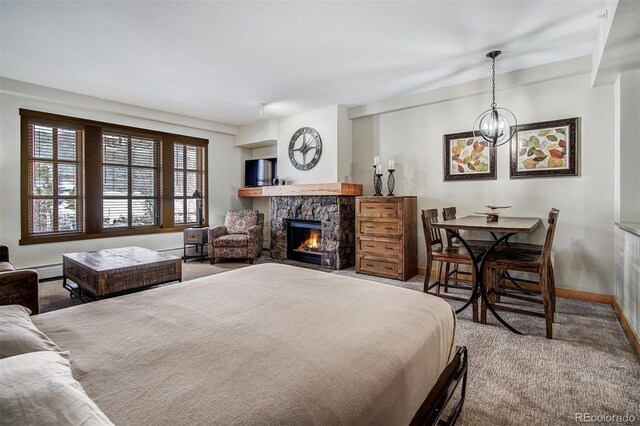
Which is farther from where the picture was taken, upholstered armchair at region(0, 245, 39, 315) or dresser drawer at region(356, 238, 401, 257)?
dresser drawer at region(356, 238, 401, 257)

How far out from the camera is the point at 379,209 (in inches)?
178

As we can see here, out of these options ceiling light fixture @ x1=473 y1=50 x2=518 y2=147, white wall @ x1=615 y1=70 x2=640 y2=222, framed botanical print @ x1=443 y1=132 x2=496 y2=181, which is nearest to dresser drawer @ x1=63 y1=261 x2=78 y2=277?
framed botanical print @ x1=443 y1=132 x2=496 y2=181

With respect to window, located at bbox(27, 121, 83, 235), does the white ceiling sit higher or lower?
higher

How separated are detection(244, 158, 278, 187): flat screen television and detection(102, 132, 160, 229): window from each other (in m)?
1.87

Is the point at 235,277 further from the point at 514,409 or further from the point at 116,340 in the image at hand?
the point at 514,409

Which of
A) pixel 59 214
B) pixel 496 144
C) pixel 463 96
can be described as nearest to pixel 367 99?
pixel 463 96

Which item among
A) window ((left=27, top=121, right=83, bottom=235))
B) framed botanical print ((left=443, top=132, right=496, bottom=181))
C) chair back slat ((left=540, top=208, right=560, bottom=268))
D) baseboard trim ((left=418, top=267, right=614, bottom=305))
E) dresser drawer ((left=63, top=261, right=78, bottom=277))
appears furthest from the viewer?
window ((left=27, top=121, right=83, bottom=235))

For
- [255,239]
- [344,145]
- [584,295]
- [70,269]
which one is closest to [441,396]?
[584,295]

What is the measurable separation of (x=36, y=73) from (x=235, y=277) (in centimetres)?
410

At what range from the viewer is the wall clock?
5.45m

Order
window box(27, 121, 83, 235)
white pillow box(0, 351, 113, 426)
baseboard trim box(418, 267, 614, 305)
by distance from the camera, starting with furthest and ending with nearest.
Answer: window box(27, 121, 83, 235), baseboard trim box(418, 267, 614, 305), white pillow box(0, 351, 113, 426)

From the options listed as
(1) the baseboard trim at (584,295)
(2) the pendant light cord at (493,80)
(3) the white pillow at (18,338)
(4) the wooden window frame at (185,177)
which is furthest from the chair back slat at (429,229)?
(4) the wooden window frame at (185,177)

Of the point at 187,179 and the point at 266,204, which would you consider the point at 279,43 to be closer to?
the point at 187,179

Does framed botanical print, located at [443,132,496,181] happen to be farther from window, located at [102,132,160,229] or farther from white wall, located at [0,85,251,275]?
window, located at [102,132,160,229]
